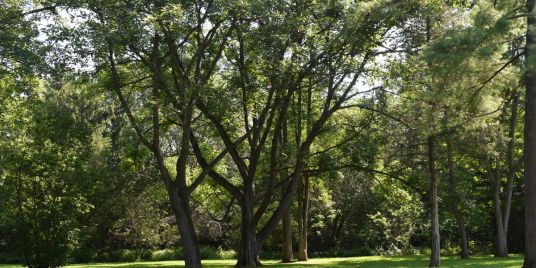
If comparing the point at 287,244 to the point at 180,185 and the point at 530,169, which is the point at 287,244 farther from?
the point at 530,169

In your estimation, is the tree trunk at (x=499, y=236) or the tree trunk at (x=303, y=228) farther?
the tree trunk at (x=303, y=228)

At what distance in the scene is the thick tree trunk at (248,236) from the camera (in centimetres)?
2172

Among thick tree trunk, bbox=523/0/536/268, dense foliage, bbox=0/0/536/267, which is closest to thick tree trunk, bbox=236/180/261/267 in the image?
dense foliage, bbox=0/0/536/267

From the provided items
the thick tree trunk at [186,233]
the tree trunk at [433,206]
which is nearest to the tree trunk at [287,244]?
the tree trunk at [433,206]

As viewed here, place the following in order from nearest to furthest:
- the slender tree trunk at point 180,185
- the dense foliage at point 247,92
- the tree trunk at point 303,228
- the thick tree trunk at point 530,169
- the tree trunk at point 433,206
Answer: the thick tree trunk at point 530,169 → the dense foliage at point 247,92 → the slender tree trunk at point 180,185 → the tree trunk at point 433,206 → the tree trunk at point 303,228

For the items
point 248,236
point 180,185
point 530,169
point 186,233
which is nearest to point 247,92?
point 180,185

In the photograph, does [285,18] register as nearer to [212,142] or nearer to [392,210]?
[212,142]

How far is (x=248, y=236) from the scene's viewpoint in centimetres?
2186

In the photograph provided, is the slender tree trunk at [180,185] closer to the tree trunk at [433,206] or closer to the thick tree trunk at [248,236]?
the thick tree trunk at [248,236]

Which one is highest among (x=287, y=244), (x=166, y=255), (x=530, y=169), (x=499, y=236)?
(x=530, y=169)

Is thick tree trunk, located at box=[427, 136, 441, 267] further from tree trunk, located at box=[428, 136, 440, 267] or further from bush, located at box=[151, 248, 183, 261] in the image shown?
bush, located at box=[151, 248, 183, 261]

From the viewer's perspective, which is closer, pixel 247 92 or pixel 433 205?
pixel 247 92

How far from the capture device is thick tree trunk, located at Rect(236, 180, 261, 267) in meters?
21.7

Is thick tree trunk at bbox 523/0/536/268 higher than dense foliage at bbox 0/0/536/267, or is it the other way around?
dense foliage at bbox 0/0/536/267
